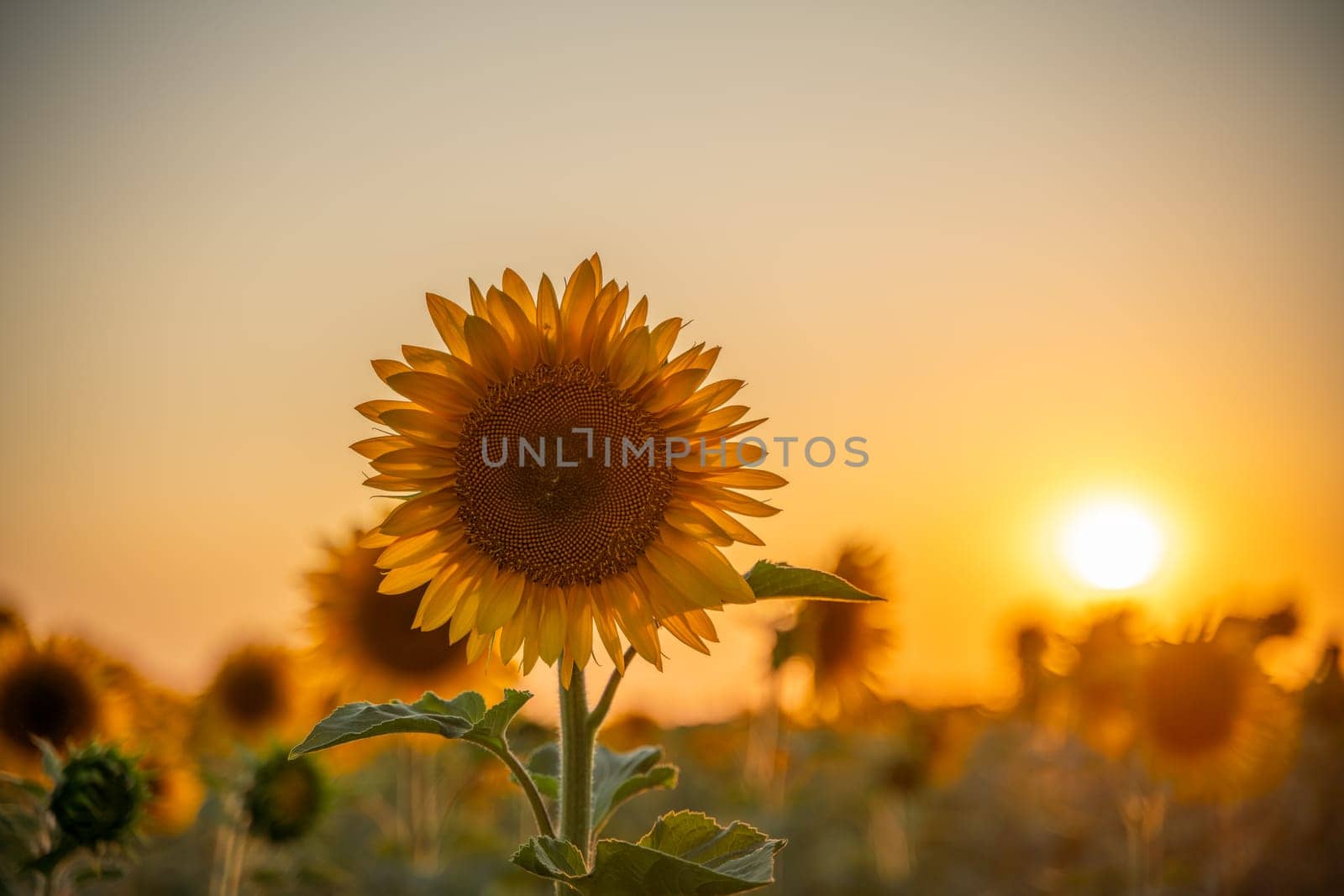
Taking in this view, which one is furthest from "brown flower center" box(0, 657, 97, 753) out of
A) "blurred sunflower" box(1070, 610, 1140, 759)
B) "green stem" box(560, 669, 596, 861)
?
"blurred sunflower" box(1070, 610, 1140, 759)

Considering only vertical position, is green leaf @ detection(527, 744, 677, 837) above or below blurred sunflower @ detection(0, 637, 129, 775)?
above

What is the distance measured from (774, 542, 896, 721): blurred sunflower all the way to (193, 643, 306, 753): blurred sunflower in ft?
11.4

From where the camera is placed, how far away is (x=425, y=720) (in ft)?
6.39

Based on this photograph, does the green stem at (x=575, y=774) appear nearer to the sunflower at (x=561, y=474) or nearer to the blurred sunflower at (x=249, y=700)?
the sunflower at (x=561, y=474)

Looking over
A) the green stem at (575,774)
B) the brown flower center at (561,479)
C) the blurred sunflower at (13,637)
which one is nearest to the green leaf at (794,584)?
the brown flower center at (561,479)

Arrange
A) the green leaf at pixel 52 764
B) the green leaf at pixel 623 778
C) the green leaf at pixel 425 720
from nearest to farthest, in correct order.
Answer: the green leaf at pixel 425 720
the green leaf at pixel 623 778
the green leaf at pixel 52 764

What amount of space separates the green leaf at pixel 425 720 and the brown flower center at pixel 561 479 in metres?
0.46

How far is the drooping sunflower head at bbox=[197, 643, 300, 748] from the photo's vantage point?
22.3 ft

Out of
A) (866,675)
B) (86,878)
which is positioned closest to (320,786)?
(86,878)

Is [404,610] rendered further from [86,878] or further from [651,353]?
[651,353]

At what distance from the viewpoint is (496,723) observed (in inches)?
81.7

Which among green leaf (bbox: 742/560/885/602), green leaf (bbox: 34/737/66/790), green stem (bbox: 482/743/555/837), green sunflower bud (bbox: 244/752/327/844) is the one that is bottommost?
green sunflower bud (bbox: 244/752/327/844)

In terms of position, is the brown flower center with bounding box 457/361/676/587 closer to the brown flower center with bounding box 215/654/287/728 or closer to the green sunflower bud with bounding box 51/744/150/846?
the green sunflower bud with bounding box 51/744/150/846

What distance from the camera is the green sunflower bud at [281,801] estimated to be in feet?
14.8
